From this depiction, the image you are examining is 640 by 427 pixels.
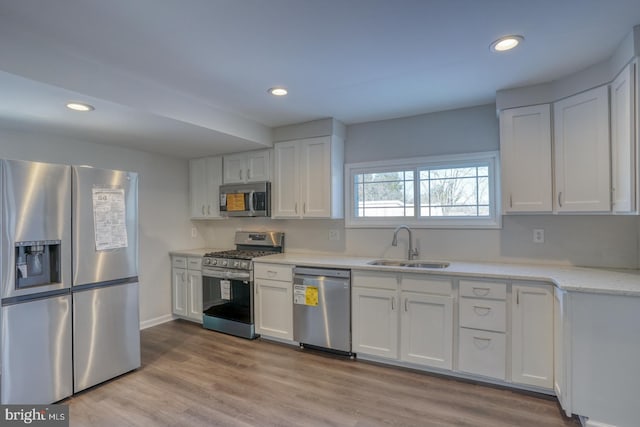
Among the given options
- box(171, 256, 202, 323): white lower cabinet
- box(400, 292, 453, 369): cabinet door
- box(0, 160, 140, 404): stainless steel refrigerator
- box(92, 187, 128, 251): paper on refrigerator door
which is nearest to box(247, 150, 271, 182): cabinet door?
box(171, 256, 202, 323): white lower cabinet

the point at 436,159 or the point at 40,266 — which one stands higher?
the point at 436,159

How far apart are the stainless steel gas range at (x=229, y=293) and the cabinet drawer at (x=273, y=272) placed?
84 mm

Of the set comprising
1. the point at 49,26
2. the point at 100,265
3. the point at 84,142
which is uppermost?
the point at 49,26

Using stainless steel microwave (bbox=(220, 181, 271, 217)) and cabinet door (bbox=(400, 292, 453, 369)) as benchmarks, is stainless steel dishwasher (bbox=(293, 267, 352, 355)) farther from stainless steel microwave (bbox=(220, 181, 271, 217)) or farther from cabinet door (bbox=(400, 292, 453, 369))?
stainless steel microwave (bbox=(220, 181, 271, 217))

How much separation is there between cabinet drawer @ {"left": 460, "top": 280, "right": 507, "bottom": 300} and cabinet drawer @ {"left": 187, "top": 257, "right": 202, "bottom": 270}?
2893 millimetres

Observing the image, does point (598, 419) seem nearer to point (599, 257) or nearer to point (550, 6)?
point (599, 257)

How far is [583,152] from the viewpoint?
236cm

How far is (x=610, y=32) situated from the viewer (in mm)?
1854

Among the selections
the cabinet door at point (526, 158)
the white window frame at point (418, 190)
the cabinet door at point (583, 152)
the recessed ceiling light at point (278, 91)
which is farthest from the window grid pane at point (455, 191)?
the recessed ceiling light at point (278, 91)

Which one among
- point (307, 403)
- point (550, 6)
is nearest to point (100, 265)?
point (307, 403)

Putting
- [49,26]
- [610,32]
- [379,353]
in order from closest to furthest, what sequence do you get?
[49,26] < [610,32] < [379,353]

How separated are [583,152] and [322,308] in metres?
2.43

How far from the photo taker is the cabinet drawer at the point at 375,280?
277 centimetres

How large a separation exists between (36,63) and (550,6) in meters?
2.80
